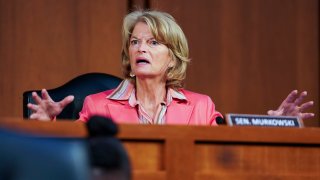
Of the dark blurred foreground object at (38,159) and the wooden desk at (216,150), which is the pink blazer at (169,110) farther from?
the dark blurred foreground object at (38,159)

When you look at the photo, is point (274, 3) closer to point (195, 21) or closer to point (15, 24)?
point (195, 21)

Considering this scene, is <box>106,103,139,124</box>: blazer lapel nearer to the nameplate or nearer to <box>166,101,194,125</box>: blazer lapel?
<box>166,101,194,125</box>: blazer lapel

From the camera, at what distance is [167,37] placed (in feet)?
9.24

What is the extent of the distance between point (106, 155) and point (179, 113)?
1934 mm

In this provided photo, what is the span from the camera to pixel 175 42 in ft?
9.36

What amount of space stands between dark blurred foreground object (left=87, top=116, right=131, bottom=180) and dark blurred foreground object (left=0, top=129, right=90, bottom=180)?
0.06 feet

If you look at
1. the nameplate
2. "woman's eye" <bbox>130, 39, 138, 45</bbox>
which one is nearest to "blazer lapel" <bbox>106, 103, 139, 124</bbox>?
"woman's eye" <bbox>130, 39, 138, 45</bbox>

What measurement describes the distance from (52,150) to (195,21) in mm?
3544

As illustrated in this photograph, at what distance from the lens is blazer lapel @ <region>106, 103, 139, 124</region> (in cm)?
268

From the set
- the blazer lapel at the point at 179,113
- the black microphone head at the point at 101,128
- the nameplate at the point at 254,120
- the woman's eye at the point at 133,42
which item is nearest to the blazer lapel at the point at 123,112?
the blazer lapel at the point at 179,113

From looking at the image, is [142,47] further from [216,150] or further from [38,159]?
[38,159]

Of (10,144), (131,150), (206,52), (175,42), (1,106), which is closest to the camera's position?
(10,144)

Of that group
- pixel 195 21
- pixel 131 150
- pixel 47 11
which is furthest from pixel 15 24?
pixel 131 150

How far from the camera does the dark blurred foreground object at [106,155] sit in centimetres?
80
